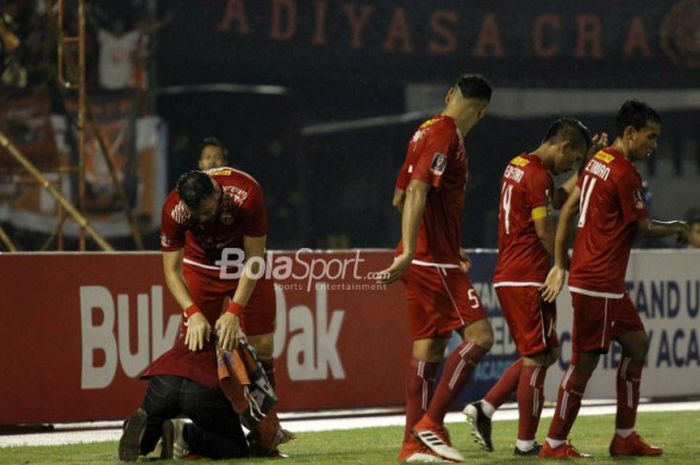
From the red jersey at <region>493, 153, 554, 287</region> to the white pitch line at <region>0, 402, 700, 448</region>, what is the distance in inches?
124

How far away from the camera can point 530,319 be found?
972cm

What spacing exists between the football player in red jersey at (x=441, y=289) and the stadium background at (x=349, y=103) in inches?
210

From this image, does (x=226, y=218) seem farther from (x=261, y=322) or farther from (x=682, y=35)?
(x=682, y=35)

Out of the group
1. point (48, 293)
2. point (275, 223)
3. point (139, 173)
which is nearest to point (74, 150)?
point (139, 173)

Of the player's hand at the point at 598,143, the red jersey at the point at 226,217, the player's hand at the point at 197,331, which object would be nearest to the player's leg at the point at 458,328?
the red jersey at the point at 226,217

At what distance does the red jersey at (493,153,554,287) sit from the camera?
32.1 ft

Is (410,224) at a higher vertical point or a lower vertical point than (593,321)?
higher

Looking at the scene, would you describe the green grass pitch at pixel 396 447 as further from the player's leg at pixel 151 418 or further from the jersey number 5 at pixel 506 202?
the jersey number 5 at pixel 506 202

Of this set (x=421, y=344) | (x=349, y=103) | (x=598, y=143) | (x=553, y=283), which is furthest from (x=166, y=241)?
(x=349, y=103)

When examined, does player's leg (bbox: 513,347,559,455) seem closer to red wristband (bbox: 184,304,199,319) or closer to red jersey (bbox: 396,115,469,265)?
red jersey (bbox: 396,115,469,265)

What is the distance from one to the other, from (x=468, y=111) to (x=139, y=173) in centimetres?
1091

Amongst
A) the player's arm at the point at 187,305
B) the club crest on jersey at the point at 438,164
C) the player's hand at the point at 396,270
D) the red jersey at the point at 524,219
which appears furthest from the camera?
the red jersey at the point at 524,219

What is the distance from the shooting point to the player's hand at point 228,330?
941 cm

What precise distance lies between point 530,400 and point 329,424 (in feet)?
12.2
